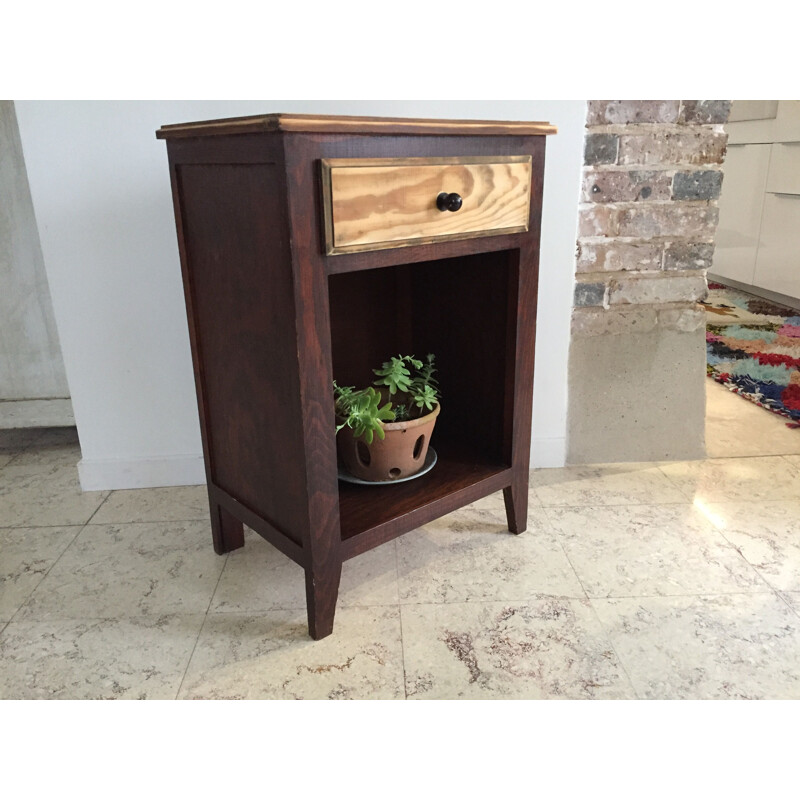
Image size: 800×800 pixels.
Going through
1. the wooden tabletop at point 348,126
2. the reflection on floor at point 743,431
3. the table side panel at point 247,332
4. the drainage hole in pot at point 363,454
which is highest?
the wooden tabletop at point 348,126

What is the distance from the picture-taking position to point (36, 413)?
1863 millimetres

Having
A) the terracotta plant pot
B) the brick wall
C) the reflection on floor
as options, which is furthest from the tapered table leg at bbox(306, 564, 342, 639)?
the reflection on floor

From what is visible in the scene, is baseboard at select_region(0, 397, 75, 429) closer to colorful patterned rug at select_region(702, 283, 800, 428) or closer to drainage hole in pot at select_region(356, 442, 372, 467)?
drainage hole in pot at select_region(356, 442, 372, 467)

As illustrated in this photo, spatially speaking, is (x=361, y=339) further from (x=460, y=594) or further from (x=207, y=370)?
(x=460, y=594)

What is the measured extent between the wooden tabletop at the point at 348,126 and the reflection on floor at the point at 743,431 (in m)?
1.01

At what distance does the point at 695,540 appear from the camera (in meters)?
1.36

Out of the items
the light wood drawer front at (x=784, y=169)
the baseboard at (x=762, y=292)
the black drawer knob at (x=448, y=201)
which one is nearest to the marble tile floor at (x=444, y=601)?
the black drawer knob at (x=448, y=201)

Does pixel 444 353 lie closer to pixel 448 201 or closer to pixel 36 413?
pixel 448 201

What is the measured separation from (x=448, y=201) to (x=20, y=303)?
50.2 inches

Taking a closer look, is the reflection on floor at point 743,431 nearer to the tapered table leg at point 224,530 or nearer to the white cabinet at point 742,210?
the tapered table leg at point 224,530

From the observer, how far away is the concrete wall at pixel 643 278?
A: 1476 millimetres

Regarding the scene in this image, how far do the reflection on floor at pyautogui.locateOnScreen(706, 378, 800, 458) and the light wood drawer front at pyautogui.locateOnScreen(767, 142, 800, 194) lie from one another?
62.1 inches

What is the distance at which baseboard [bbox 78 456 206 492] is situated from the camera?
1597 millimetres

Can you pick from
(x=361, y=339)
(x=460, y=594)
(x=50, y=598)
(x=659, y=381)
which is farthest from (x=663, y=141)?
(x=50, y=598)
